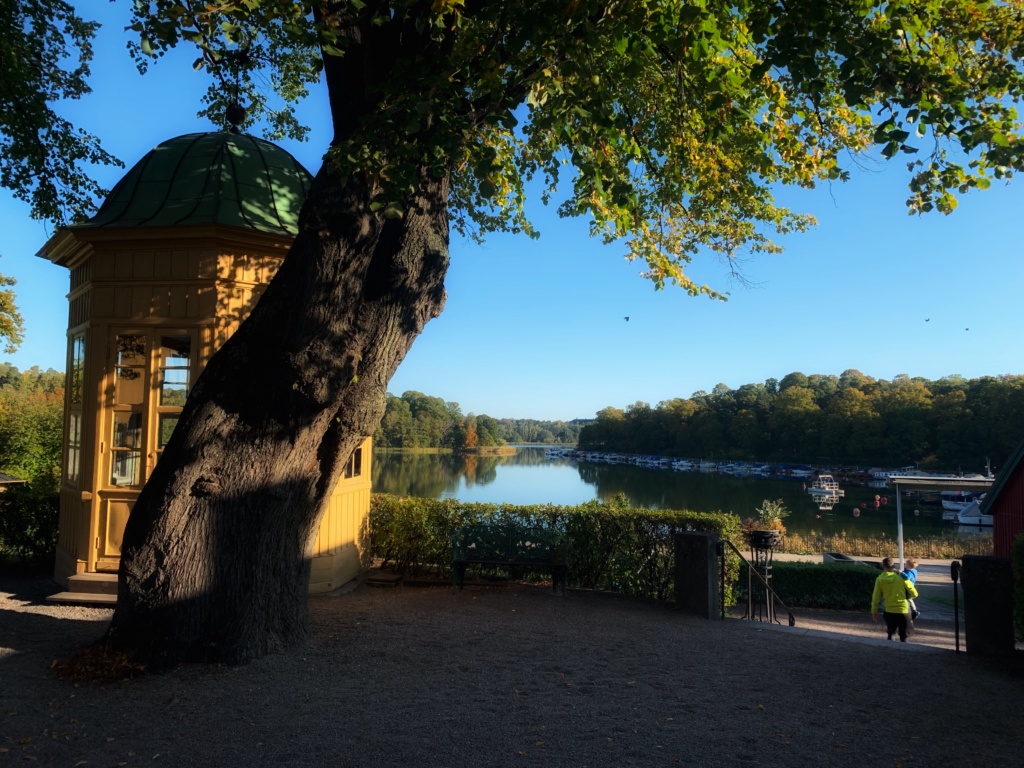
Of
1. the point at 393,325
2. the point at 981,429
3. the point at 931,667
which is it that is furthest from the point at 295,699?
the point at 981,429

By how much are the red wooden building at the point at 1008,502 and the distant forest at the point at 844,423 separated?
31.9 metres

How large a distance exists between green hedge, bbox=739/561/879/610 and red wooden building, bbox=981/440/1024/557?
379cm

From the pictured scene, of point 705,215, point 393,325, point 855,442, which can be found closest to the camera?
point 393,325

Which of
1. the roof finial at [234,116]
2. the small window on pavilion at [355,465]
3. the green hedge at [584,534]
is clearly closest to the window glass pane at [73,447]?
the small window on pavilion at [355,465]

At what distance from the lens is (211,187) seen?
8.16 m

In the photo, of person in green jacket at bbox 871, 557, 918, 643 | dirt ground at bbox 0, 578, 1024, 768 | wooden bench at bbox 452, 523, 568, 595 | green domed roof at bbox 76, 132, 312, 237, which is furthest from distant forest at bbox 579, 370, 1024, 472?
green domed roof at bbox 76, 132, 312, 237

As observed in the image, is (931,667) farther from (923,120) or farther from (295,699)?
(295,699)

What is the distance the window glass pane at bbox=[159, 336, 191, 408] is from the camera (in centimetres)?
782

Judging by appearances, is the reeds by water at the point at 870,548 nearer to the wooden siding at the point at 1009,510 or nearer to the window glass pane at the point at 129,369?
the wooden siding at the point at 1009,510

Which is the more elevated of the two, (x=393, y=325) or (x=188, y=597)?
(x=393, y=325)

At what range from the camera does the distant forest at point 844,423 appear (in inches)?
2778

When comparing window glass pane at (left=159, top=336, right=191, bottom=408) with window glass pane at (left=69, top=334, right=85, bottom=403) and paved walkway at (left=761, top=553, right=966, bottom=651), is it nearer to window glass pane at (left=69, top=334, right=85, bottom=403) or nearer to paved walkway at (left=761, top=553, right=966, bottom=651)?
window glass pane at (left=69, top=334, right=85, bottom=403)

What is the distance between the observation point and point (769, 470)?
304 feet

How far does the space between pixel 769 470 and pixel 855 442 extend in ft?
38.9
